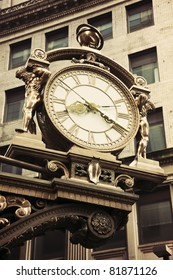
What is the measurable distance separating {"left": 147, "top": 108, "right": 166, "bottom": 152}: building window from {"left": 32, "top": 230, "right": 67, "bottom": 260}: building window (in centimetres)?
408

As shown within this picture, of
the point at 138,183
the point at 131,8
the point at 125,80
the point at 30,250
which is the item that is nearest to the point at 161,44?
the point at 131,8

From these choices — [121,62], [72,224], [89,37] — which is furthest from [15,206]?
[121,62]

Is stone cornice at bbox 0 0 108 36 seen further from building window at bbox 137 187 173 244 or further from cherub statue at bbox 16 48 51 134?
cherub statue at bbox 16 48 51 134

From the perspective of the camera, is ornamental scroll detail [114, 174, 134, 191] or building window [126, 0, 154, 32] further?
building window [126, 0, 154, 32]

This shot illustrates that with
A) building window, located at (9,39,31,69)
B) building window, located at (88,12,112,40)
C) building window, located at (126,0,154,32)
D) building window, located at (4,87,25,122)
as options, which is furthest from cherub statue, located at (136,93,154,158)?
building window, located at (9,39,31,69)

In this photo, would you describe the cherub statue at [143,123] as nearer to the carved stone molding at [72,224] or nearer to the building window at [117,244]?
the carved stone molding at [72,224]

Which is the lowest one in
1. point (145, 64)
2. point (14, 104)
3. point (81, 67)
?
point (81, 67)

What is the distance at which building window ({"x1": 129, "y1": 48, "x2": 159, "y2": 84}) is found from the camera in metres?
15.7

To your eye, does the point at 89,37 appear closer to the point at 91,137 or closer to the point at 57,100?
the point at 57,100

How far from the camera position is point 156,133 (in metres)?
14.4

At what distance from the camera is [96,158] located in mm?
3943

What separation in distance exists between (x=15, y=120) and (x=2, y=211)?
13386 millimetres

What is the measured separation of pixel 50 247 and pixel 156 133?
5.09m
